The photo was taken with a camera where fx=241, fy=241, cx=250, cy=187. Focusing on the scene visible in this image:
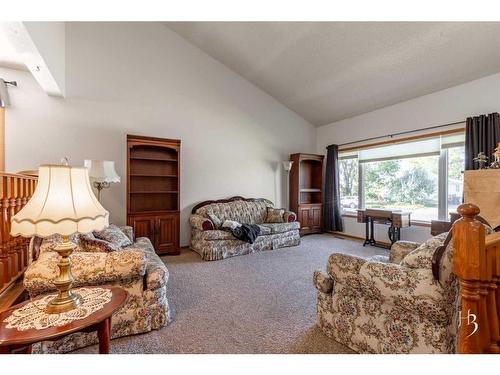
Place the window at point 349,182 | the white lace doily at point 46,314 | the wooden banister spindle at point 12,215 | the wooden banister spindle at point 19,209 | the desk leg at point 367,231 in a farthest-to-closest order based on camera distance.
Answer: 1. the window at point 349,182
2. the desk leg at point 367,231
3. the wooden banister spindle at point 19,209
4. the wooden banister spindle at point 12,215
5. the white lace doily at point 46,314

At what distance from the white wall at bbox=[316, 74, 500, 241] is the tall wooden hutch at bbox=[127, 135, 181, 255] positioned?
12.8ft

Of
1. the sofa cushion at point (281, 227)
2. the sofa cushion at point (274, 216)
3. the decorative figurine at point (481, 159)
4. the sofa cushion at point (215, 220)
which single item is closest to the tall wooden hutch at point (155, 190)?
the sofa cushion at point (215, 220)

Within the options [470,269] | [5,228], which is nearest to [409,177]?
[470,269]

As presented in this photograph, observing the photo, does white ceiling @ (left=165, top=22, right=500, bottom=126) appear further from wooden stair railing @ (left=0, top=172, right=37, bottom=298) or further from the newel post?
wooden stair railing @ (left=0, top=172, right=37, bottom=298)

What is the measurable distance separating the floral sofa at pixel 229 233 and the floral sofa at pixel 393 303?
2349 mm

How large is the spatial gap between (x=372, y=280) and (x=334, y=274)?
281 millimetres

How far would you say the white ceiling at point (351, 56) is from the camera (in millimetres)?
3141

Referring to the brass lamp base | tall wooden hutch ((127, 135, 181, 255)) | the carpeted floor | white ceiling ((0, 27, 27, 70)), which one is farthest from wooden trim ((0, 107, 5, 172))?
the brass lamp base

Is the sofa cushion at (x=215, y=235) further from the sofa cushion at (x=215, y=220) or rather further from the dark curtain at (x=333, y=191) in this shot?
the dark curtain at (x=333, y=191)

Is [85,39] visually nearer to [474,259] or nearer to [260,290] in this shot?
[260,290]

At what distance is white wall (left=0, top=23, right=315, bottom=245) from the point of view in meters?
3.62
